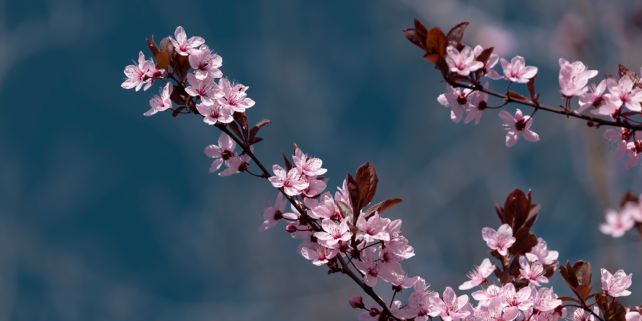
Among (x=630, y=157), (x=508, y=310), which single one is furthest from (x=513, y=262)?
(x=630, y=157)

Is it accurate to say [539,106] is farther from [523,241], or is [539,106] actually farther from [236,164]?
[236,164]

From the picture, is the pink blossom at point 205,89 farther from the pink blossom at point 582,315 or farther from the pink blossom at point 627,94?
the pink blossom at point 582,315

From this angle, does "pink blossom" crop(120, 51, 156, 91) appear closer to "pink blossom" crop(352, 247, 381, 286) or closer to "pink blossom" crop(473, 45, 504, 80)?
"pink blossom" crop(352, 247, 381, 286)

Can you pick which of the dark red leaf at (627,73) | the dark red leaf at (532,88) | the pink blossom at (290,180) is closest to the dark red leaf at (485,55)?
the dark red leaf at (532,88)

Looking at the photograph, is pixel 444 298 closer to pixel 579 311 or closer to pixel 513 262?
pixel 513 262

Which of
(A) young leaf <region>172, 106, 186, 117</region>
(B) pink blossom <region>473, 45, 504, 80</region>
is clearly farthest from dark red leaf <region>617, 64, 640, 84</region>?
(A) young leaf <region>172, 106, 186, 117</region>

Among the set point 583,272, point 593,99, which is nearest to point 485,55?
point 593,99
